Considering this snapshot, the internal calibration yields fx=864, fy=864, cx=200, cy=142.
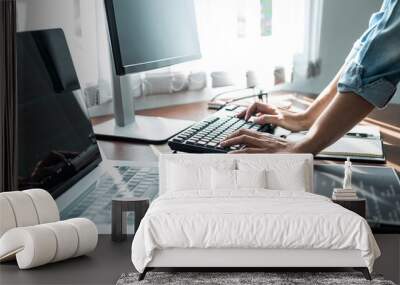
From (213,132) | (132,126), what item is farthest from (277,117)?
(132,126)

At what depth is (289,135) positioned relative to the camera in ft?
13.8

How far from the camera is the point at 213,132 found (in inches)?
168

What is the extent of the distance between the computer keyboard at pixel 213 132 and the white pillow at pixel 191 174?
0.38ft

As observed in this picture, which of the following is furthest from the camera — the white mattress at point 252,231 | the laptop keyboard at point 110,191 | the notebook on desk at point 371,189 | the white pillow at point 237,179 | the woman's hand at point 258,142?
the laptop keyboard at point 110,191

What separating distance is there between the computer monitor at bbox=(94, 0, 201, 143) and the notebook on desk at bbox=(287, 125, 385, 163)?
28.6 inches

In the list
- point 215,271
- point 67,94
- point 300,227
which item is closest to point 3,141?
point 67,94

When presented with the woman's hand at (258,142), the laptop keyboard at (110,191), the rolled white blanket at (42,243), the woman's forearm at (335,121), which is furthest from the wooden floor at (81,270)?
the woman's forearm at (335,121)

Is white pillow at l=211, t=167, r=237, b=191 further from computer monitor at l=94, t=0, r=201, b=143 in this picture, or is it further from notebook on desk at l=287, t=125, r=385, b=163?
notebook on desk at l=287, t=125, r=385, b=163

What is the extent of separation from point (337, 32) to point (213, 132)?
0.78 meters

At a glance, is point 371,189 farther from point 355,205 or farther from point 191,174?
point 191,174

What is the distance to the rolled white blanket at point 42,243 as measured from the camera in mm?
3707

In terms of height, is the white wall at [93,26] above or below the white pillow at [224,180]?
above

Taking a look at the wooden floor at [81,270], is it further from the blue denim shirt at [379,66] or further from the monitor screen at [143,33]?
the blue denim shirt at [379,66]

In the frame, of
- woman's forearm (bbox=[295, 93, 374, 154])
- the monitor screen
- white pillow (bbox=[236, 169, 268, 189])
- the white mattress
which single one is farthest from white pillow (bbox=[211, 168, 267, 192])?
the monitor screen
